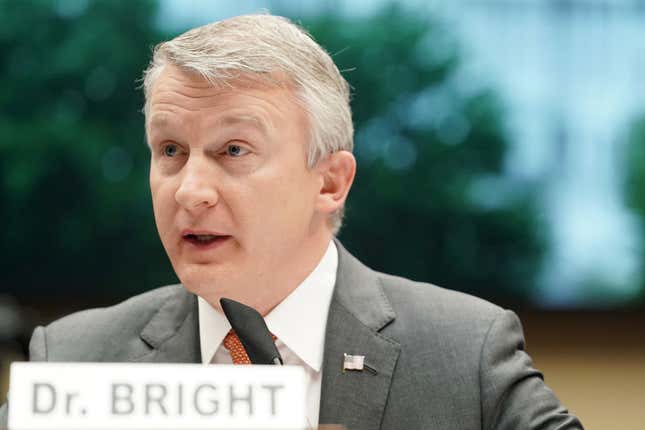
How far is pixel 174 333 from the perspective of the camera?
8.83ft

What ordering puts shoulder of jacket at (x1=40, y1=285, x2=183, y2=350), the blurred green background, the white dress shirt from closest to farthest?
the white dress shirt, shoulder of jacket at (x1=40, y1=285, x2=183, y2=350), the blurred green background

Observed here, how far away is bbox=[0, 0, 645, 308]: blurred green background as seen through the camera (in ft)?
14.7

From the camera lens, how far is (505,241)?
4551mm

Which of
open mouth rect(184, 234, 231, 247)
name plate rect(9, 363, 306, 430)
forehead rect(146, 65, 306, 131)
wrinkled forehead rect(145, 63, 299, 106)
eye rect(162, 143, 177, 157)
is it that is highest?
wrinkled forehead rect(145, 63, 299, 106)

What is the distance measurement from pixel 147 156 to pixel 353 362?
86.7 inches

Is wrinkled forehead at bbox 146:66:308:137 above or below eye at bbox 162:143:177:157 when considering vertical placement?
above

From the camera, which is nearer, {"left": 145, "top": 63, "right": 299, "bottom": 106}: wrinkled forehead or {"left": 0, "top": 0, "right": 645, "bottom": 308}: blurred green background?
{"left": 145, "top": 63, "right": 299, "bottom": 106}: wrinkled forehead

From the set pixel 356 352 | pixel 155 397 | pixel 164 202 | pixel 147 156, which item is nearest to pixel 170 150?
pixel 164 202

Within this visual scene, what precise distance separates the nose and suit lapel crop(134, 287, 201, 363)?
0.47 meters

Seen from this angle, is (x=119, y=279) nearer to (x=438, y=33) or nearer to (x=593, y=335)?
(x=438, y=33)

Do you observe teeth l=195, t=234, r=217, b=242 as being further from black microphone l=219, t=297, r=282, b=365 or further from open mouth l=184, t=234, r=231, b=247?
black microphone l=219, t=297, r=282, b=365

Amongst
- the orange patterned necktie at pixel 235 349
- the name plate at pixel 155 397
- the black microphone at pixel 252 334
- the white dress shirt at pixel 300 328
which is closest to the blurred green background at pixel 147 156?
the white dress shirt at pixel 300 328

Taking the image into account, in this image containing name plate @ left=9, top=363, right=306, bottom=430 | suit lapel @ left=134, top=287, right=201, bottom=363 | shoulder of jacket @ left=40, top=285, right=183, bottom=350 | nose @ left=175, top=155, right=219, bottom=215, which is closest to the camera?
name plate @ left=9, top=363, right=306, bottom=430

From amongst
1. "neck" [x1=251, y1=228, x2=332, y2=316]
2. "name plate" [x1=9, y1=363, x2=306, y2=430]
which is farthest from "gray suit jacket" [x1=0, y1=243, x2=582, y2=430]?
"name plate" [x1=9, y1=363, x2=306, y2=430]
